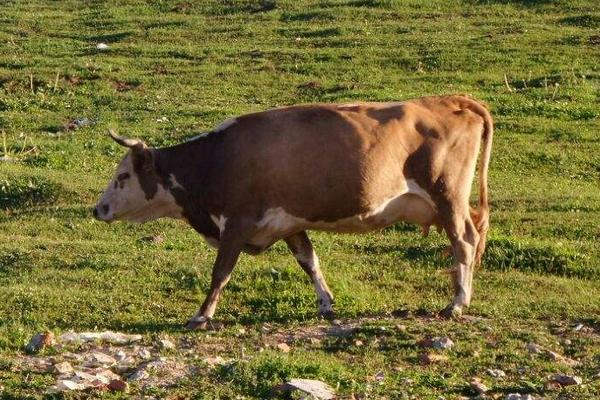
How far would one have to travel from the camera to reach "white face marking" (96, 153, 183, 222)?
43.2ft

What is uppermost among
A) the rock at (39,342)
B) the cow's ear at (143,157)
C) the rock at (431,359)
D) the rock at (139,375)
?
the cow's ear at (143,157)

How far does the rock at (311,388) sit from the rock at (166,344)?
1.70m

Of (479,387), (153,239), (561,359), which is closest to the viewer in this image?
(479,387)

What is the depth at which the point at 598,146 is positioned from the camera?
21656 millimetres

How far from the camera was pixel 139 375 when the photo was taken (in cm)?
913

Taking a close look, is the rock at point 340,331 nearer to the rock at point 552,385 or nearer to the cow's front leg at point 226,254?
the cow's front leg at point 226,254

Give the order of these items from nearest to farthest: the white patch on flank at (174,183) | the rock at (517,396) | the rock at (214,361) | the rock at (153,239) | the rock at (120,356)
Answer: the rock at (517,396)
the rock at (214,361)
the rock at (120,356)
the white patch on flank at (174,183)
the rock at (153,239)

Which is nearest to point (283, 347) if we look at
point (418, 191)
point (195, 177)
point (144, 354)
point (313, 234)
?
point (144, 354)

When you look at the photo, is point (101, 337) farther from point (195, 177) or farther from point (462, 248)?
point (462, 248)

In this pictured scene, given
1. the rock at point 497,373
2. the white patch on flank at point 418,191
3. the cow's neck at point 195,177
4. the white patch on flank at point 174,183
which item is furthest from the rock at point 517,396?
the white patch on flank at point 174,183

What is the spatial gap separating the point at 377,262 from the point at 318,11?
22830 millimetres

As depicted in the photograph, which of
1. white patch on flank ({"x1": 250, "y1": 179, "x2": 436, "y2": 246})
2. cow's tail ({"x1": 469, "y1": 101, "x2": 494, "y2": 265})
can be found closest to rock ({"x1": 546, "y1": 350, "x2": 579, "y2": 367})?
white patch on flank ({"x1": 250, "y1": 179, "x2": 436, "y2": 246})

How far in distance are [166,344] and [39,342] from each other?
0.99m

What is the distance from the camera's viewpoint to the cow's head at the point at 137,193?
13.1m
